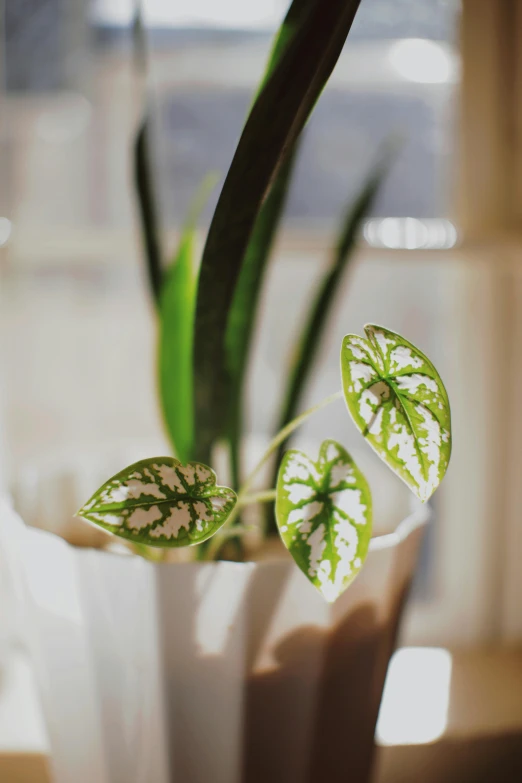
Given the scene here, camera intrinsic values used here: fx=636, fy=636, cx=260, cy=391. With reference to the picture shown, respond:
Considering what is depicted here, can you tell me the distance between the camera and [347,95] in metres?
0.76

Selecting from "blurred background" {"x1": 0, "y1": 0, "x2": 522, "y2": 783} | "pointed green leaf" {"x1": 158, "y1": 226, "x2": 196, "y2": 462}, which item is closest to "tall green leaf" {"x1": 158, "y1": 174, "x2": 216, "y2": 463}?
"pointed green leaf" {"x1": 158, "y1": 226, "x2": 196, "y2": 462}

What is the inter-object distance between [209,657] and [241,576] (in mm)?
57

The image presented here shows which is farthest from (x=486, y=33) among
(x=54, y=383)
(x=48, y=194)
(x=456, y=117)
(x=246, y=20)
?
(x=54, y=383)

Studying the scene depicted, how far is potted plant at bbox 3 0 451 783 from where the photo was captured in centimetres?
29

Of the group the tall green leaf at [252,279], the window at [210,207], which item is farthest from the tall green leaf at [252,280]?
the window at [210,207]

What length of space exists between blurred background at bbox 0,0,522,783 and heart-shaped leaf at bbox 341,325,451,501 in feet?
1.43

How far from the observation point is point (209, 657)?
0.38 m

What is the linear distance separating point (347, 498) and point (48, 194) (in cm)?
60

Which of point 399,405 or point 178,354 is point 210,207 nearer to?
point 178,354

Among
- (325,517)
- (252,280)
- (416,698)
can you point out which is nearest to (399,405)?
(325,517)

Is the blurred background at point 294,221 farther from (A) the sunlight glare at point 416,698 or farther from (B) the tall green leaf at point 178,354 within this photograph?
(B) the tall green leaf at point 178,354

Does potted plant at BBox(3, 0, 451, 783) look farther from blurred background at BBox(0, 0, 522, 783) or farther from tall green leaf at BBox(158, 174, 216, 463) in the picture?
blurred background at BBox(0, 0, 522, 783)

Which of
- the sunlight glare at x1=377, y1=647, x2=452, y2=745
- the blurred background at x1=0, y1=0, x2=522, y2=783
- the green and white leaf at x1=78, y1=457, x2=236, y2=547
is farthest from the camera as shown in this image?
the blurred background at x1=0, y1=0, x2=522, y2=783

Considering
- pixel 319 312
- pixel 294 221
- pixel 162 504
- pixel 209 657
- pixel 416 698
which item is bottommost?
pixel 416 698
